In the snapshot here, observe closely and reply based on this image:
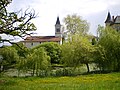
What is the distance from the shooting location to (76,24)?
8219cm

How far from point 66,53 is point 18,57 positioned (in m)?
10.5

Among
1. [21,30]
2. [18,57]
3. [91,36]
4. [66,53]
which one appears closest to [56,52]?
[91,36]

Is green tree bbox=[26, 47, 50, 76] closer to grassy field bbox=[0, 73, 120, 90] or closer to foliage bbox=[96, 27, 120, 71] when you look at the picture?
foliage bbox=[96, 27, 120, 71]

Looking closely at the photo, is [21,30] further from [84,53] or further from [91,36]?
[91,36]

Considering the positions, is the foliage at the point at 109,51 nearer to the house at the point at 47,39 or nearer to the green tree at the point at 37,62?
the green tree at the point at 37,62

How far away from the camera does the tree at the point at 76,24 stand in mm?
81625

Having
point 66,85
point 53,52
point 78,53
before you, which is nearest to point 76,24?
point 53,52

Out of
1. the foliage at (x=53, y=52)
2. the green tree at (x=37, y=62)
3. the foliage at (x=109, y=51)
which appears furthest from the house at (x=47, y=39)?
the green tree at (x=37, y=62)

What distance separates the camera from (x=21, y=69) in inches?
2105

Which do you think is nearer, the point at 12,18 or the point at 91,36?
the point at 12,18

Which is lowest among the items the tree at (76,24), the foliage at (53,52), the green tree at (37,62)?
the green tree at (37,62)

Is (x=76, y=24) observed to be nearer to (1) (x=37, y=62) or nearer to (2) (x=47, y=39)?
(1) (x=37, y=62)

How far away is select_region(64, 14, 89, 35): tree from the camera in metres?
81.6

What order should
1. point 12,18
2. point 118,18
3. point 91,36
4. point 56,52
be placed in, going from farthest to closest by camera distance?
point 118,18
point 56,52
point 91,36
point 12,18
